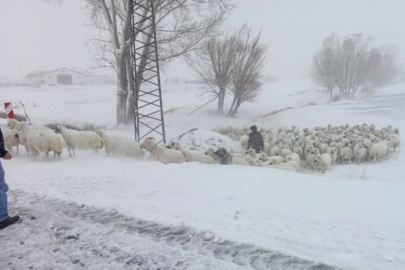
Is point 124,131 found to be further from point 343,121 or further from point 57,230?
point 343,121

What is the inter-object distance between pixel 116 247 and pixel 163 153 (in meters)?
4.24

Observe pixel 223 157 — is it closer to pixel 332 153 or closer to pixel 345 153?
pixel 332 153

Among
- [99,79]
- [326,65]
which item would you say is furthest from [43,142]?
[326,65]

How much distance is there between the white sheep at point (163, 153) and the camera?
6695mm

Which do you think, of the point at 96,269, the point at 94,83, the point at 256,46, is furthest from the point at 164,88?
the point at 96,269

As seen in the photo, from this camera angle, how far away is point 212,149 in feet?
24.5

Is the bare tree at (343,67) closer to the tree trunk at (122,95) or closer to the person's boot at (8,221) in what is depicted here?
the tree trunk at (122,95)

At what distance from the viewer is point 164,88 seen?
15688 mm

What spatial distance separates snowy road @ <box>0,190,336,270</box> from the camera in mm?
2344

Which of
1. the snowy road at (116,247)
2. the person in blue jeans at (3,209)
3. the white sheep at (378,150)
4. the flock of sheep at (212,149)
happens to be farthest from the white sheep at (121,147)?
the white sheep at (378,150)

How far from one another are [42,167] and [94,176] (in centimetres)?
148

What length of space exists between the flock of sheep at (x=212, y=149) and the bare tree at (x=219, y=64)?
7393 mm

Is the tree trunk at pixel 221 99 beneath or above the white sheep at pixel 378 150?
above

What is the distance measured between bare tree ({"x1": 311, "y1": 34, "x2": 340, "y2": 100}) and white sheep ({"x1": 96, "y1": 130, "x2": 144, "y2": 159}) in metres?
16.6
